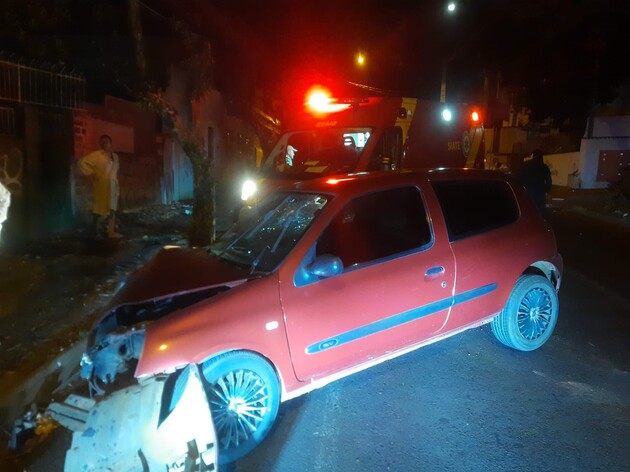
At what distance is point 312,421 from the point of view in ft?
12.3

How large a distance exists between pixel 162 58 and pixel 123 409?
13.3 metres

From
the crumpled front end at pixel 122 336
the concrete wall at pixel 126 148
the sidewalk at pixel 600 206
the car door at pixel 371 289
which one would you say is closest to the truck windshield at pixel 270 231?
the car door at pixel 371 289

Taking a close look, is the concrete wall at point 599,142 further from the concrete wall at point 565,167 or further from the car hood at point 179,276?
the car hood at point 179,276

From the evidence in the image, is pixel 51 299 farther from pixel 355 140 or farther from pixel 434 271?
A: pixel 355 140

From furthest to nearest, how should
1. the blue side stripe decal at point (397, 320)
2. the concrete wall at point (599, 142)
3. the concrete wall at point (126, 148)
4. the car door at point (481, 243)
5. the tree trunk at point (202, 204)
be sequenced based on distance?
1. the concrete wall at point (599, 142)
2. the concrete wall at point (126, 148)
3. the tree trunk at point (202, 204)
4. the car door at point (481, 243)
5. the blue side stripe decal at point (397, 320)

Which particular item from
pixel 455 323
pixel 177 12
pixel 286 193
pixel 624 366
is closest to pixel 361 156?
pixel 286 193

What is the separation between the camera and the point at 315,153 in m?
8.16

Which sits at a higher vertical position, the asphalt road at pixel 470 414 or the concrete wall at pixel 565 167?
the concrete wall at pixel 565 167

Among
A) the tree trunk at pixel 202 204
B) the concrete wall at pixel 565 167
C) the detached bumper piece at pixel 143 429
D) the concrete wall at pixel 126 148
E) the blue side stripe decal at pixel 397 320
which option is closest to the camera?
the detached bumper piece at pixel 143 429

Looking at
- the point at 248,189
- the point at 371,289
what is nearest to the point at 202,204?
the point at 248,189

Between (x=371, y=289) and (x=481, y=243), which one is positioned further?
(x=481, y=243)

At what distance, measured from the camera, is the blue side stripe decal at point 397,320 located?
364 centimetres

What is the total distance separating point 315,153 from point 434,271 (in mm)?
4470

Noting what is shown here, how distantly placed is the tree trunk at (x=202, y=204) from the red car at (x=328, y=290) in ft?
15.1
